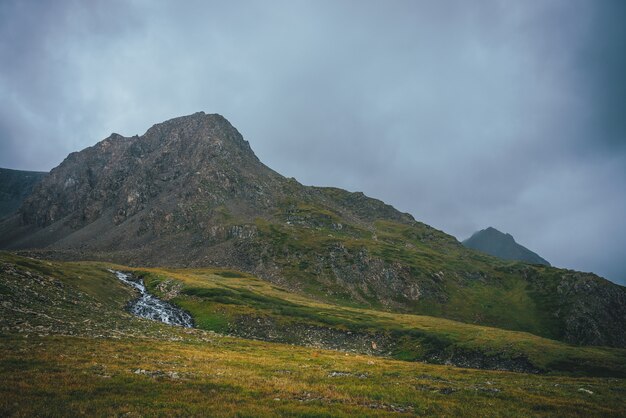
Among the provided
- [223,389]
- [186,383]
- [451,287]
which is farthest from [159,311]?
[451,287]

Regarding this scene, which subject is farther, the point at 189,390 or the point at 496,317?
the point at 496,317

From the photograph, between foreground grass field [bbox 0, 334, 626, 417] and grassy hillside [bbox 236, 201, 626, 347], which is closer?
foreground grass field [bbox 0, 334, 626, 417]

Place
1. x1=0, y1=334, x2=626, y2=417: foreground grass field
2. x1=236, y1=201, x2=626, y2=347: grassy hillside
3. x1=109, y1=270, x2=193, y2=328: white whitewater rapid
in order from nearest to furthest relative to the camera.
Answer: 1. x1=0, y1=334, x2=626, y2=417: foreground grass field
2. x1=109, y1=270, x2=193, y2=328: white whitewater rapid
3. x1=236, y1=201, x2=626, y2=347: grassy hillside

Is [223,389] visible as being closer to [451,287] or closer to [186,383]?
[186,383]

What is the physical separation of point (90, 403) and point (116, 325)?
108ft

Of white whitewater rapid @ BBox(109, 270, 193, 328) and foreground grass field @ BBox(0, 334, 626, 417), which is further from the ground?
foreground grass field @ BBox(0, 334, 626, 417)

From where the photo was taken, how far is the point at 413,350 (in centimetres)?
6756

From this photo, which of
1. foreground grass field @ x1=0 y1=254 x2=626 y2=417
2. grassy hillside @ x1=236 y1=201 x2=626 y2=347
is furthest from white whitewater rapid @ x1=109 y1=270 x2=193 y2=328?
grassy hillside @ x1=236 y1=201 x2=626 y2=347

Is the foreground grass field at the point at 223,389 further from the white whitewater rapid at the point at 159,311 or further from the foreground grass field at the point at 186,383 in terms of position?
the white whitewater rapid at the point at 159,311

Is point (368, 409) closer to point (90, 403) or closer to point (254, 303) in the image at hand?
point (90, 403)

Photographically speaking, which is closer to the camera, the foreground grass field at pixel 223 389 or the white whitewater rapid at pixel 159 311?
the foreground grass field at pixel 223 389

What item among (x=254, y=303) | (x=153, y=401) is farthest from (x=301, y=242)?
(x=153, y=401)

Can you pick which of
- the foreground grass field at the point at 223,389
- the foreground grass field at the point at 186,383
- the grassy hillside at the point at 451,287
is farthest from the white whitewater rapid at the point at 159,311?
the grassy hillside at the point at 451,287

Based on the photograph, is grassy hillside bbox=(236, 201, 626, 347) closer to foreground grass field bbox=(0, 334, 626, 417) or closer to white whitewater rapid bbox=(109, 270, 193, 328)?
white whitewater rapid bbox=(109, 270, 193, 328)
